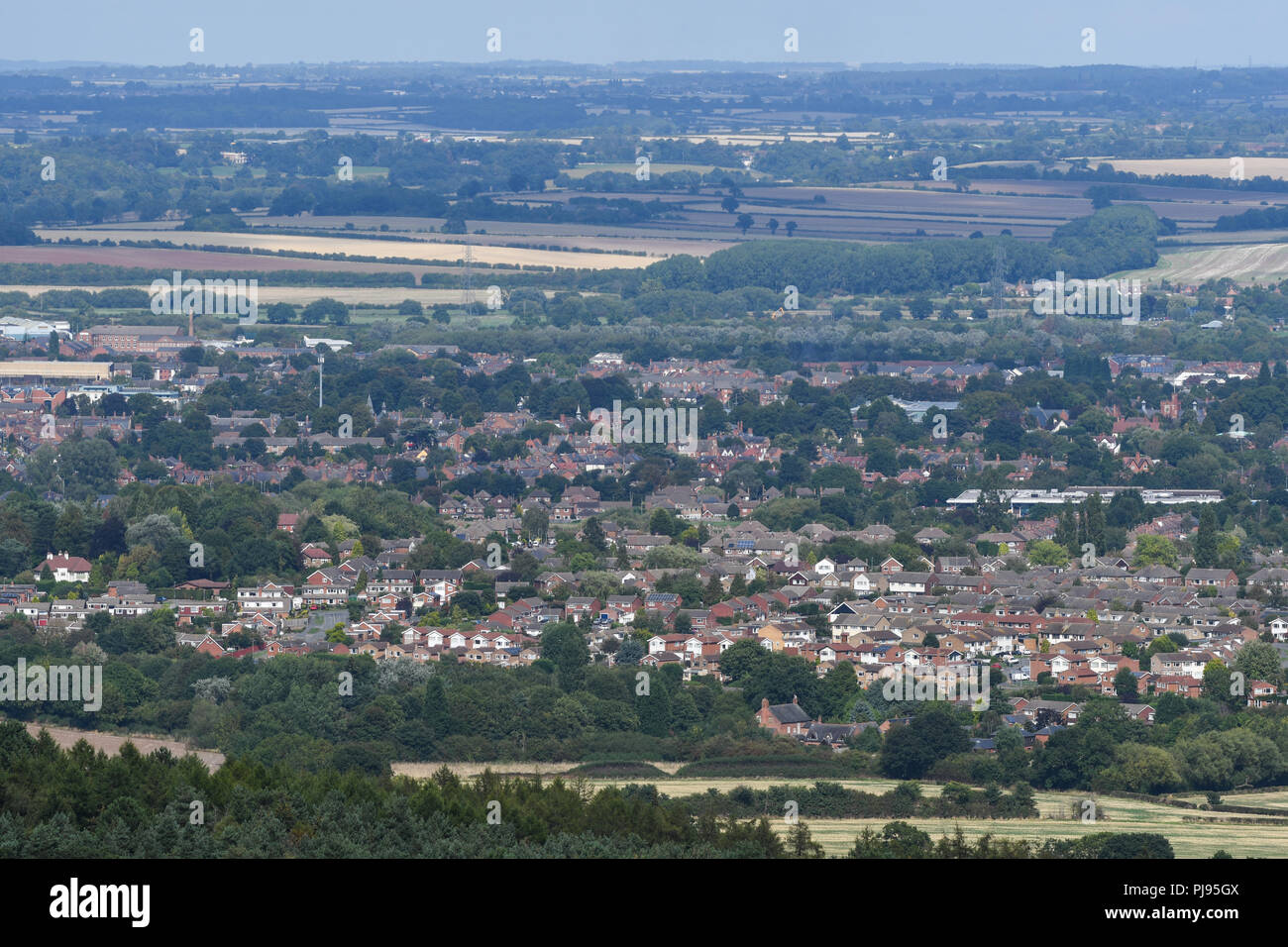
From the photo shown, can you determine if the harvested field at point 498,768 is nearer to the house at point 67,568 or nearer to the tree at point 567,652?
the tree at point 567,652

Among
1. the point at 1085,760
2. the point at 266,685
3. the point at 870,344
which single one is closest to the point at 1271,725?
the point at 1085,760

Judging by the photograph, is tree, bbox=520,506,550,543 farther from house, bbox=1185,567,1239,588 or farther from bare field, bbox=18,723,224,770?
bare field, bbox=18,723,224,770

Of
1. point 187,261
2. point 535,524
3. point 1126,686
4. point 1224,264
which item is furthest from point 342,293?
point 1126,686

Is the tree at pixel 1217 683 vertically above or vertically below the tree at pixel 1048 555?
above

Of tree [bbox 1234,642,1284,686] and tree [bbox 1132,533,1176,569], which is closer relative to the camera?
tree [bbox 1234,642,1284,686]

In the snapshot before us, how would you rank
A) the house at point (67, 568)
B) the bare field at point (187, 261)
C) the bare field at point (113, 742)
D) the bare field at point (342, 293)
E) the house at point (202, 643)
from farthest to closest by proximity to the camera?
the bare field at point (187, 261)
the bare field at point (342, 293)
the house at point (67, 568)
the house at point (202, 643)
the bare field at point (113, 742)

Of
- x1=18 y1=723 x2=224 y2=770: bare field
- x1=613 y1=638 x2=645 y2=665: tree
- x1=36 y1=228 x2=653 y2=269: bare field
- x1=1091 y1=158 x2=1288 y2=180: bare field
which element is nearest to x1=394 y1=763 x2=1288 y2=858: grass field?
x1=18 y1=723 x2=224 y2=770: bare field

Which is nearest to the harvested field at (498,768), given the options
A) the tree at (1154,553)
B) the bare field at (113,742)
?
the bare field at (113,742)

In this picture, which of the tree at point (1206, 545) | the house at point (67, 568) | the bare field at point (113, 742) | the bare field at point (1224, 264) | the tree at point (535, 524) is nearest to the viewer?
the bare field at point (113, 742)
